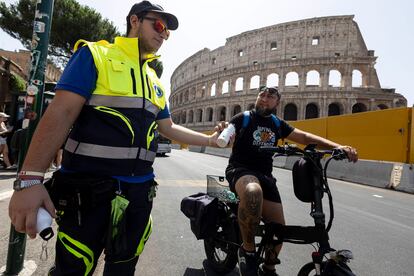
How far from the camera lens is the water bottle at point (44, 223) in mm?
1362

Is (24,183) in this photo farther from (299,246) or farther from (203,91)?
(203,91)

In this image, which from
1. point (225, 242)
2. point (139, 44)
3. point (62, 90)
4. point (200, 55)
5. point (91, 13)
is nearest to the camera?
point (62, 90)

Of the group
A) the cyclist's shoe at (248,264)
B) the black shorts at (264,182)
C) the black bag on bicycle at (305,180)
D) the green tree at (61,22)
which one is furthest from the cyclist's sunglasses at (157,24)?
the green tree at (61,22)

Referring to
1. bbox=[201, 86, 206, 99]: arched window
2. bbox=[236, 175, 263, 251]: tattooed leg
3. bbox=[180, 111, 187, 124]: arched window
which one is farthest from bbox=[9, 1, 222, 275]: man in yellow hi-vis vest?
bbox=[180, 111, 187, 124]: arched window

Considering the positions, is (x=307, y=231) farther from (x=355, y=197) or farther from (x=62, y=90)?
(x=355, y=197)

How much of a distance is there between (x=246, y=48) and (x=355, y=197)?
52.2m

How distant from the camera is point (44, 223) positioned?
138 cm

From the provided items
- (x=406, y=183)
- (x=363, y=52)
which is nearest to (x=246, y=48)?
(x=363, y=52)

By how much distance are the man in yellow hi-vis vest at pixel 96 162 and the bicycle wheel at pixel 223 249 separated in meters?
1.46

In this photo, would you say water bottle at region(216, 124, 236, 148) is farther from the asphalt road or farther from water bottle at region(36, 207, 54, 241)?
the asphalt road

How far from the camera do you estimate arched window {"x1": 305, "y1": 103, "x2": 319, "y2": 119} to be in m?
50.1

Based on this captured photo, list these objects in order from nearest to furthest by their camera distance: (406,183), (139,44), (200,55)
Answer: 1. (139,44)
2. (406,183)
3. (200,55)

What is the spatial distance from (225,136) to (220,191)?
1.23m

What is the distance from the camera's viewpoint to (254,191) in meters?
2.81
